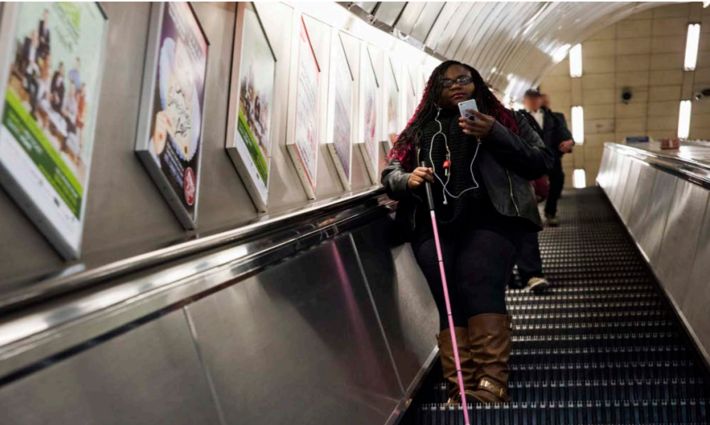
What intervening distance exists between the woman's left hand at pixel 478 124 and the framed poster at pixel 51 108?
2083mm

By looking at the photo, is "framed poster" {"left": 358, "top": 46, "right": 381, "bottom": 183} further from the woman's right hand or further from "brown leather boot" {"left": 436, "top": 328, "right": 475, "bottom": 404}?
"brown leather boot" {"left": 436, "top": 328, "right": 475, "bottom": 404}

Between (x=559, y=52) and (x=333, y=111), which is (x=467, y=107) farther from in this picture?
(x=559, y=52)

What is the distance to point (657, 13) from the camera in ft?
92.4

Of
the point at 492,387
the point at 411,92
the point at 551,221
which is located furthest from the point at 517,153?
the point at 551,221

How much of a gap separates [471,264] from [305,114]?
1.46 metres

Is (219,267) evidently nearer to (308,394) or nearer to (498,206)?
(308,394)

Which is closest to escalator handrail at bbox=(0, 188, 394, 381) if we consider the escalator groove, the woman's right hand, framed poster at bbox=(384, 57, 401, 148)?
the woman's right hand

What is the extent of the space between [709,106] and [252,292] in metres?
28.5

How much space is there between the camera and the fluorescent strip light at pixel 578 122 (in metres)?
30.0

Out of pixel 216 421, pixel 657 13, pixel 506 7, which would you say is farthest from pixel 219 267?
pixel 657 13

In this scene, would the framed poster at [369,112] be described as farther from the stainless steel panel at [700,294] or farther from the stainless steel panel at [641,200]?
the stainless steel panel at [700,294]

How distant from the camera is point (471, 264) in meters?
4.63

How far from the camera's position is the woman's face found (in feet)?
15.7

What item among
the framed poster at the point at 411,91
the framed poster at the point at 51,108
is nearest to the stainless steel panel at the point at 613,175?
the framed poster at the point at 411,91
